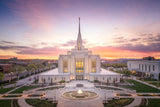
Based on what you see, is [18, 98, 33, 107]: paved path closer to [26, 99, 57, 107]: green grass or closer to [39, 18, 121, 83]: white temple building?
[26, 99, 57, 107]: green grass

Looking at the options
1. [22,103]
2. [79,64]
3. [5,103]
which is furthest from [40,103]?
[79,64]

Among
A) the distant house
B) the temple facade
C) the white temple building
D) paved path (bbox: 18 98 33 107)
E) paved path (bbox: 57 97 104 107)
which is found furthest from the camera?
the distant house

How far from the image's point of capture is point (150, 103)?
26281mm

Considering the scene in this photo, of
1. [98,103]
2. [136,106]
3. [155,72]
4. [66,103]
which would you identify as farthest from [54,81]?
[155,72]

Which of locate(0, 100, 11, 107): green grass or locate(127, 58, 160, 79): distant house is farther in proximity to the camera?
locate(127, 58, 160, 79): distant house

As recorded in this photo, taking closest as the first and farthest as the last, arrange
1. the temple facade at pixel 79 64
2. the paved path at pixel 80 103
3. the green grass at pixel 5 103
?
the paved path at pixel 80 103 < the green grass at pixel 5 103 < the temple facade at pixel 79 64

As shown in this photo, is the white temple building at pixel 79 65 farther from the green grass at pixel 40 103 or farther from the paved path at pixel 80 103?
the paved path at pixel 80 103

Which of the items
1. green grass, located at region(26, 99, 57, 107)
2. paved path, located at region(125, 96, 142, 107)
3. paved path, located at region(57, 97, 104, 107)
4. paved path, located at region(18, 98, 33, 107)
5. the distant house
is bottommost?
paved path, located at region(125, 96, 142, 107)

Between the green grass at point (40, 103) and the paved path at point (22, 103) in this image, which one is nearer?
the green grass at point (40, 103)

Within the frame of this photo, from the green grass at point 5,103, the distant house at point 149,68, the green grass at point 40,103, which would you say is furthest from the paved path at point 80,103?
the distant house at point 149,68

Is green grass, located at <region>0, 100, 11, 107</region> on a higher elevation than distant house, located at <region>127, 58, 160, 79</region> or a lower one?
lower

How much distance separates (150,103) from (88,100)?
15.0 meters

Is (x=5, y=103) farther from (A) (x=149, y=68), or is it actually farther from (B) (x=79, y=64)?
(A) (x=149, y=68)

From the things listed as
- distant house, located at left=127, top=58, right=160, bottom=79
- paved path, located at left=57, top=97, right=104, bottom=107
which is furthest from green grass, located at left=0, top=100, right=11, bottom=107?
distant house, located at left=127, top=58, right=160, bottom=79
